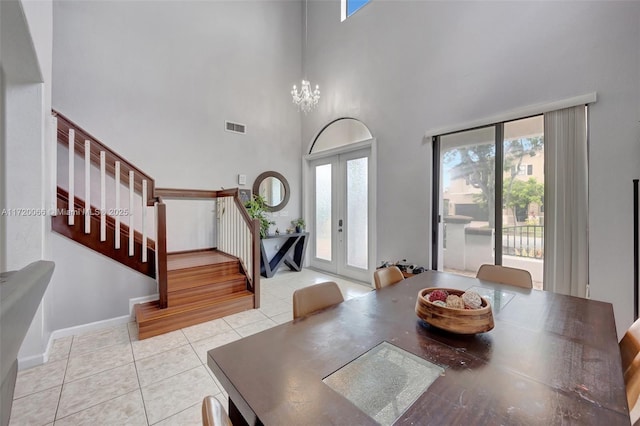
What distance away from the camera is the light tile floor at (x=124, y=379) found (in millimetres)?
1702

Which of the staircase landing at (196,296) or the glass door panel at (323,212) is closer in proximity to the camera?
the staircase landing at (196,296)

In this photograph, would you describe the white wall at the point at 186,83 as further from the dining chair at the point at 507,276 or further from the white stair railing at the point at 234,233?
the dining chair at the point at 507,276

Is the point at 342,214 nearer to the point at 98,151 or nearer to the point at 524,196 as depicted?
the point at 524,196

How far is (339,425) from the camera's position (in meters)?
0.73

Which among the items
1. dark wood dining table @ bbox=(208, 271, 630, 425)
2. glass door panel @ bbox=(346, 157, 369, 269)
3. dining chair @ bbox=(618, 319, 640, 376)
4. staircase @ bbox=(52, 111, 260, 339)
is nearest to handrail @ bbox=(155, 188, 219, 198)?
staircase @ bbox=(52, 111, 260, 339)

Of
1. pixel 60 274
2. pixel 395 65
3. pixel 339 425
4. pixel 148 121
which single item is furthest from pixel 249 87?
pixel 339 425

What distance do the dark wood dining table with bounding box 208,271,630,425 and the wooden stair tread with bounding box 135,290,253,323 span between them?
2.19 m

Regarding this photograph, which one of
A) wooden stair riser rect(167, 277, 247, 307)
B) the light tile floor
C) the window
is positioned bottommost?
the light tile floor

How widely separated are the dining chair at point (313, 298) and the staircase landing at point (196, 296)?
202cm

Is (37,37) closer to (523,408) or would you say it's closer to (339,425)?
(339,425)

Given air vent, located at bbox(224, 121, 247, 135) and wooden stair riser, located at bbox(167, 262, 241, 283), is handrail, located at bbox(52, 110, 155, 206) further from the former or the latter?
air vent, located at bbox(224, 121, 247, 135)

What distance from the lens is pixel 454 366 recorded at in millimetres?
986

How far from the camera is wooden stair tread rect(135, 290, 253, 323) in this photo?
2781 mm

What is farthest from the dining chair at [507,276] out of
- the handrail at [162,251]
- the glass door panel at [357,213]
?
the handrail at [162,251]
